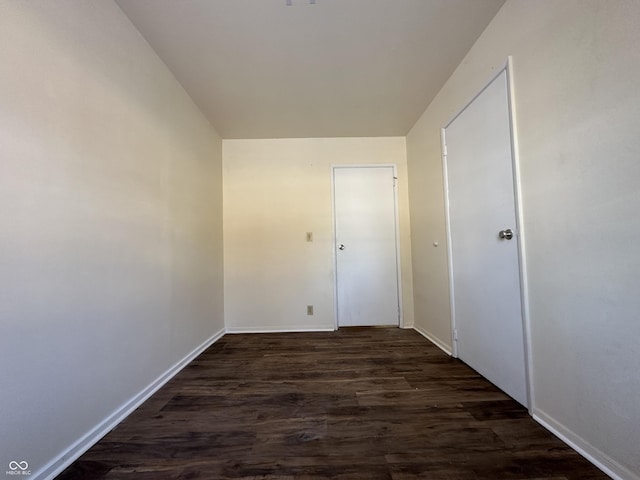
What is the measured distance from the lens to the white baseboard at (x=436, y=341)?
232 cm

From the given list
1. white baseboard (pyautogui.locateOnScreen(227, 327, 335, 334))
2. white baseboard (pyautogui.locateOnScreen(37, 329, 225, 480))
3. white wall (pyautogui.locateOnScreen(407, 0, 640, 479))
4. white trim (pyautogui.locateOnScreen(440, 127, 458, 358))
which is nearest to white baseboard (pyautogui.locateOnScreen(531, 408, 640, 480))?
white wall (pyautogui.locateOnScreen(407, 0, 640, 479))

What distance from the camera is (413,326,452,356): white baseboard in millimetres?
2325

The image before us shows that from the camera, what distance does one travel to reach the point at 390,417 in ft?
4.71

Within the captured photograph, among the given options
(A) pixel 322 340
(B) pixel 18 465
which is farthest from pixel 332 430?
(A) pixel 322 340

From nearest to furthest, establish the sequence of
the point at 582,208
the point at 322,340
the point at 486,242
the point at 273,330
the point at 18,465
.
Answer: the point at 18,465 < the point at 582,208 < the point at 486,242 < the point at 322,340 < the point at 273,330

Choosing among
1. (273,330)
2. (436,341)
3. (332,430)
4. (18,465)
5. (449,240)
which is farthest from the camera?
(273,330)

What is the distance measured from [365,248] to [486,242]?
156cm

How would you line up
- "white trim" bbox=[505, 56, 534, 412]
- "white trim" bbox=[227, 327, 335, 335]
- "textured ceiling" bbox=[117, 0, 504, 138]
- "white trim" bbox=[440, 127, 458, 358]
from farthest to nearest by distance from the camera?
"white trim" bbox=[227, 327, 335, 335] < "white trim" bbox=[440, 127, 458, 358] < "textured ceiling" bbox=[117, 0, 504, 138] < "white trim" bbox=[505, 56, 534, 412]

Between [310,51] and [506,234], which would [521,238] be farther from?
[310,51]

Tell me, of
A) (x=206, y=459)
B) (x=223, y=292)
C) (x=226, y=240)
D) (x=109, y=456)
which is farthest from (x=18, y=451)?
(x=226, y=240)

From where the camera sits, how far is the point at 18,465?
0.96 m

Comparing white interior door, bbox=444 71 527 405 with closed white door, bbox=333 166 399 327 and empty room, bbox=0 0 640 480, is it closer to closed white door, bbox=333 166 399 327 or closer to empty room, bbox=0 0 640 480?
empty room, bbox=0 0 640 480

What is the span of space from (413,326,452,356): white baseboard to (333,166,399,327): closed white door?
33 centimetres

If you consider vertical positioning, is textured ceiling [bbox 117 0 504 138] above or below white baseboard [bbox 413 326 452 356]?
above
